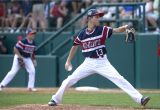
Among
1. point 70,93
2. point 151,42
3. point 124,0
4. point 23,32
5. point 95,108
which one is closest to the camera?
point 95,108

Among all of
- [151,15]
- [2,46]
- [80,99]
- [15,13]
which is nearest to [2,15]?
[15,13]

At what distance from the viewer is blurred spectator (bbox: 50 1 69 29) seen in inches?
859

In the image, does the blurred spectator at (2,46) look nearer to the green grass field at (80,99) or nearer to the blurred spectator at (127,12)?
the blurred spectator at (127,12)

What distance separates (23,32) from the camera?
871 inches

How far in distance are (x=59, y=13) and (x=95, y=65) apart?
10084 millimetres

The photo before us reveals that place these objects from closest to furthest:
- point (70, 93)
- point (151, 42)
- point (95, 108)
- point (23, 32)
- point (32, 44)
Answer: point (95, 108) → point (70, 93) → point (32, 44) → point (151, 42) → point (23, 32)

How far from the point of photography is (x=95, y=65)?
12016 millimetres

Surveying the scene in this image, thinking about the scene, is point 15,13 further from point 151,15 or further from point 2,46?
point 151,15

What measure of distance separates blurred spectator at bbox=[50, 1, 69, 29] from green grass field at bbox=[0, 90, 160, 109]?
5.60 metres

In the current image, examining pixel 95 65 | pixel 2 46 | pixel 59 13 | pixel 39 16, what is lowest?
pixel 2 46

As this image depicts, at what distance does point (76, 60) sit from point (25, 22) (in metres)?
3.33

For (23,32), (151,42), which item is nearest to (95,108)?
(151,42)

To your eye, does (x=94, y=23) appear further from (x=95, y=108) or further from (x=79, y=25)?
(x=79, y=25)

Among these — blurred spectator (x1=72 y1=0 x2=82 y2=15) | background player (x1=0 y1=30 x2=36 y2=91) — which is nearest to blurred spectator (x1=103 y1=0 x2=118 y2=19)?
blurred spectator (x1=72 y1=0 x2=82 y2=15)
